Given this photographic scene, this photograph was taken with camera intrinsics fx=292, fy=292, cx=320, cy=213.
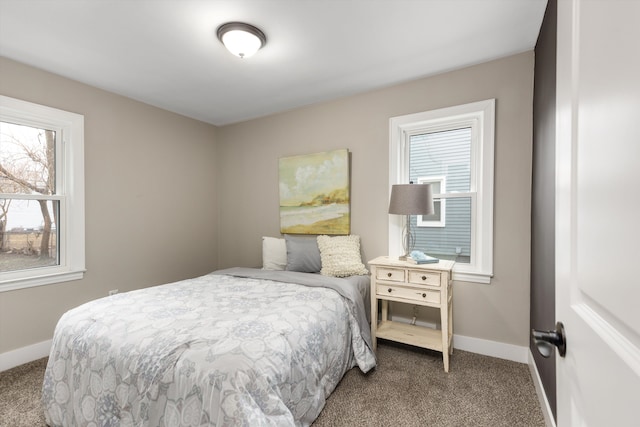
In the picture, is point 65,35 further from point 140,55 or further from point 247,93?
point 247,93

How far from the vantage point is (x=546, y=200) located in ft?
5.84

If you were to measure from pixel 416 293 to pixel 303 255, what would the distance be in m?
1.22

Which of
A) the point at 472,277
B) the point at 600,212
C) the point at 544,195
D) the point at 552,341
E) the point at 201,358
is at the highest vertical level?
the point at 544,195

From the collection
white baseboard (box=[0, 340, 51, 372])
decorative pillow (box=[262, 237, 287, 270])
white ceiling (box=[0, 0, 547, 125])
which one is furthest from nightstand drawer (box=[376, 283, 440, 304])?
white baseboard (box=[0, 340, 51, 372])

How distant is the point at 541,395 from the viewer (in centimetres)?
185

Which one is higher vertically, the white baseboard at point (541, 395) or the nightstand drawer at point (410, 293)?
the nightstand drawer at point (410, 293)

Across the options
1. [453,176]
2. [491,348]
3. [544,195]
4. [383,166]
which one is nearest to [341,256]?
[383,166]

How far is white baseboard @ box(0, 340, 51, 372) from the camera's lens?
235 cm

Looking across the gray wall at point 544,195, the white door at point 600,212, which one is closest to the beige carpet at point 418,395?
the gray wall at point 544,195

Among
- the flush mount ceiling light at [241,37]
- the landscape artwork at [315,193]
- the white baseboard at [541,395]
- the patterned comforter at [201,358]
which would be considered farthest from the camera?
the landscape artwork at [315,193]

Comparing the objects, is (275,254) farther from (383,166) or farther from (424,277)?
(424,277)

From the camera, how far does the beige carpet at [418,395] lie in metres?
1.75

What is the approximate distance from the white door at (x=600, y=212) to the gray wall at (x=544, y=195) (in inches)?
44.9

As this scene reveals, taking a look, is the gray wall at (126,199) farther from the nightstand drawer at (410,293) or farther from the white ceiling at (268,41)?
the nightstand drawer at (410,293)
